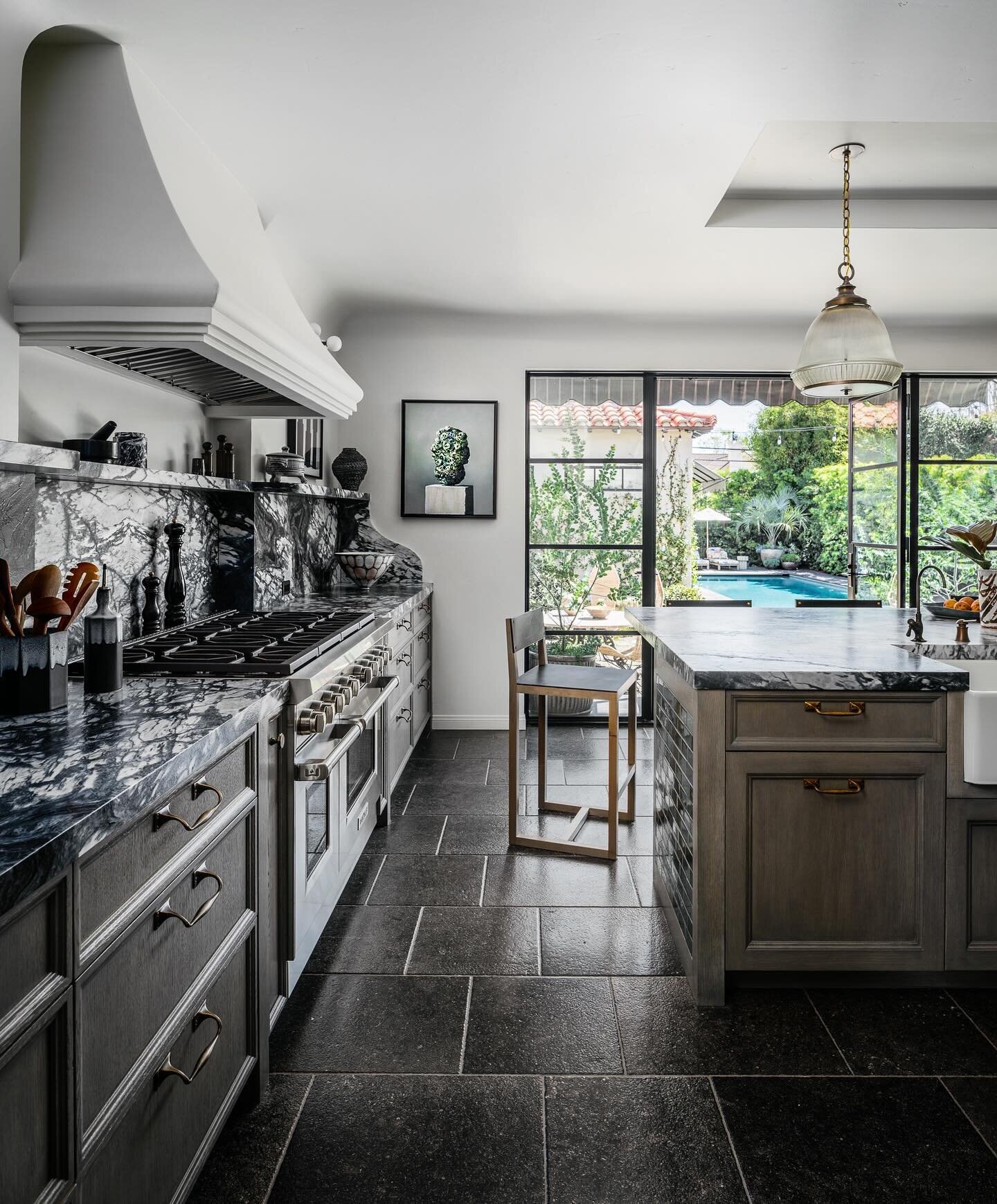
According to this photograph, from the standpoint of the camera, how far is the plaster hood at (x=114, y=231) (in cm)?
197

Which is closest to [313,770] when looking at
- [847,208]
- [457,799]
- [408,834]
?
[408,834]

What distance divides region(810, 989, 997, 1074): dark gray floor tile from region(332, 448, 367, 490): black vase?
12.2 feet

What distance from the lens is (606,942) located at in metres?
2.62

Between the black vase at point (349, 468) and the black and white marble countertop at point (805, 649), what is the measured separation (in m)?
2.16

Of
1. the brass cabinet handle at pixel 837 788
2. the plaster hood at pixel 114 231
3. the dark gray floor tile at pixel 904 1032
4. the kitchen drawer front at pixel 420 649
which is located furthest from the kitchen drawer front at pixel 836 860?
the kitchen drawer front at pixel 420 649

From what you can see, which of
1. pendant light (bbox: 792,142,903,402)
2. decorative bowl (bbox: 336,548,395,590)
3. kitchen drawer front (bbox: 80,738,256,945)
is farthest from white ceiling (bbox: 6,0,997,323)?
kitchen drawer front (bbox: 80,738,256,945)

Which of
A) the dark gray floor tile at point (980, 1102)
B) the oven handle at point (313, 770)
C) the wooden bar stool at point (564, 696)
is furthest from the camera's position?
the wooden bar stool at point (564, 696)

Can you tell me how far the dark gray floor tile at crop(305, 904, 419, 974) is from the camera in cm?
246

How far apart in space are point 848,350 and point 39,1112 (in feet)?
9.97

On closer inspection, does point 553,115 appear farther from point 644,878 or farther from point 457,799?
point 457,799

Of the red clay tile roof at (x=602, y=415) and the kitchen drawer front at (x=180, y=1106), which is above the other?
the red clay tile roof at (x=602, y=415)

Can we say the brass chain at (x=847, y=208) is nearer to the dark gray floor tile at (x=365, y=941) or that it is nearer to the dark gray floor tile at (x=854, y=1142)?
the dark gray floor tile at (x=854, y=1142)

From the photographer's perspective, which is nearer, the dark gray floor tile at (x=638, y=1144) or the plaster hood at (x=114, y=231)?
the dark gray floor tile at (x=638, y=1144)

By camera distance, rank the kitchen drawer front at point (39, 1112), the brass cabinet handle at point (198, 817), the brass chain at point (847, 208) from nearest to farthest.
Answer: the kitchen drawer front at point (39, 1112), the brass cabinet handle at point (198, 817), the brass chain at point (847, 208)
